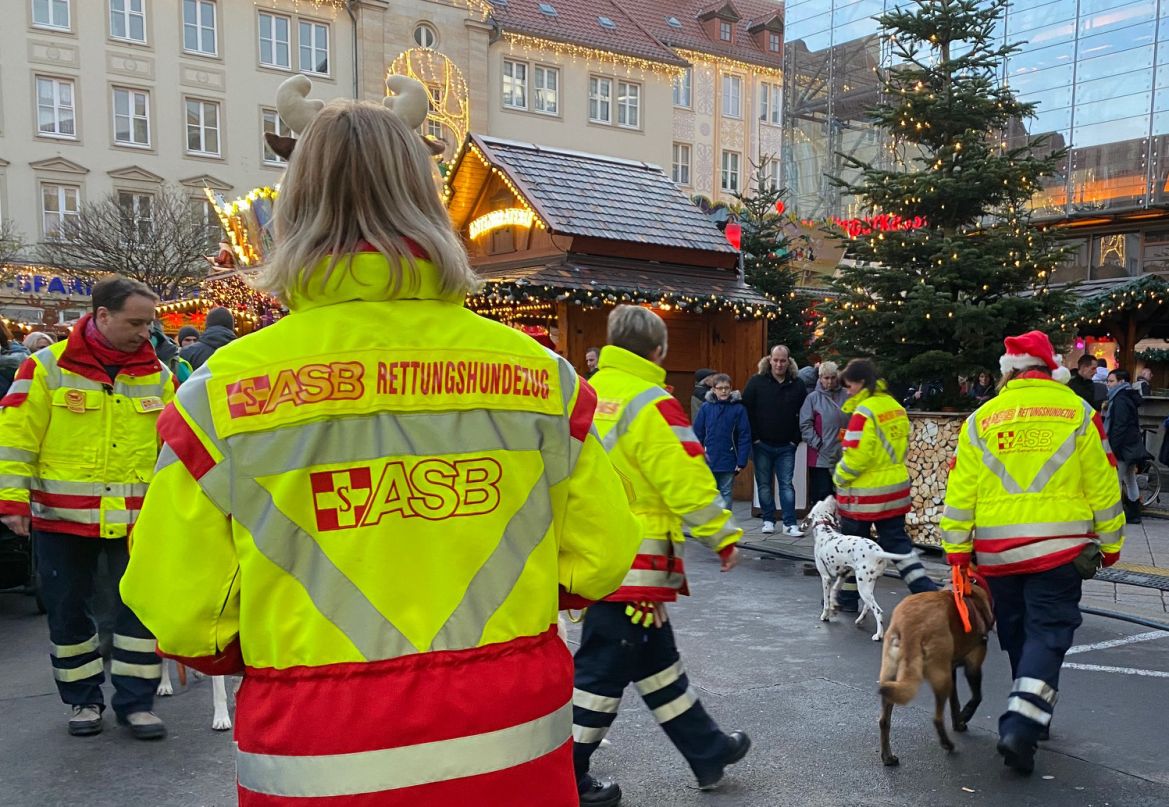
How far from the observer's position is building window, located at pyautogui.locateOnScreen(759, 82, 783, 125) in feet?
159

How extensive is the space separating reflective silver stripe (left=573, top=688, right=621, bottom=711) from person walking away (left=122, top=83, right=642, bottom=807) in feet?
6.67

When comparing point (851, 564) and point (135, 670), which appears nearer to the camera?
point (135, 670)

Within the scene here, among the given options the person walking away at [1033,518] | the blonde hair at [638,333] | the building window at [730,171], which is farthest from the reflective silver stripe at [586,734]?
the building window at [730,171]

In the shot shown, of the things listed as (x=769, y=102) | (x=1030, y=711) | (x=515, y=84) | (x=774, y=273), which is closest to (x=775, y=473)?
(x=1030, y=711)

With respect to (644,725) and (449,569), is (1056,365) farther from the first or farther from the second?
(449,569)

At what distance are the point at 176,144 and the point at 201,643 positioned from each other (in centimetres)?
3572

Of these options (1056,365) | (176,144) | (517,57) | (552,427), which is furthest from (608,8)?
(552,427)

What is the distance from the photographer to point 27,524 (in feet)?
15.6

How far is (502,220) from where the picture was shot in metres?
16.8

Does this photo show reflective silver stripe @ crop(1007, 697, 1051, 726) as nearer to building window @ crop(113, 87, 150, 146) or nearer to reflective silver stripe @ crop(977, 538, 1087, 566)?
reflective silver stripe @ crop(977, 538, 1087, 566)

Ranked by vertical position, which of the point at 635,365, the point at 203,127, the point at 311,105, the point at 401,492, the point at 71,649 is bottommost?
the point at 71,649

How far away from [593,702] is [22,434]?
123 inches

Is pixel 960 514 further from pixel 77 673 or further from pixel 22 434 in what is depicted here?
pixel 22 434

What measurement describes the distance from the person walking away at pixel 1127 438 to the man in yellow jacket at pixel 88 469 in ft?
37.1
